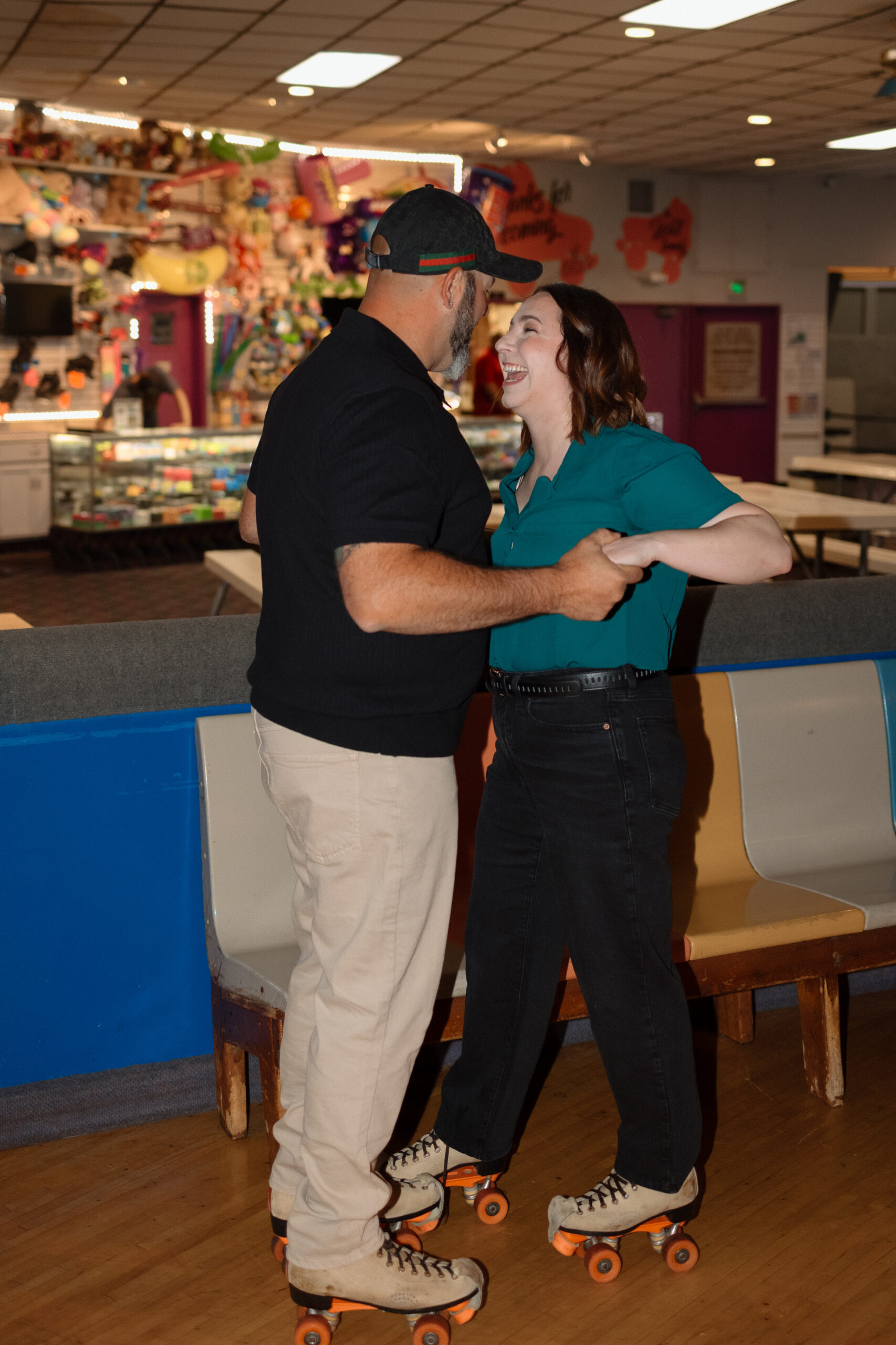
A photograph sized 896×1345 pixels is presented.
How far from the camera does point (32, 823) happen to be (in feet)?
8.22

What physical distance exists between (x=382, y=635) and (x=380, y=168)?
36.7 ft

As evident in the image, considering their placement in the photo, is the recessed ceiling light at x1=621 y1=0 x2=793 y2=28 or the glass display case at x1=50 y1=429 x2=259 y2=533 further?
the glass display case at x1=50 y1=429 x2=259 y2=533

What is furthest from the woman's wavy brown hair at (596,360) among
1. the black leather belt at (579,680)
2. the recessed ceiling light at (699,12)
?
the recessed ceiling light at (699,12)

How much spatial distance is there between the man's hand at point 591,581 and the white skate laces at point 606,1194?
962 mm

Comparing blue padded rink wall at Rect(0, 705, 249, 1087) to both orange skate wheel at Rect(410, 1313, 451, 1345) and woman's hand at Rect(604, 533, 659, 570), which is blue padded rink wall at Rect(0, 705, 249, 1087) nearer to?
orange skate wheel at Rect(410, 1313, 451, 1345)

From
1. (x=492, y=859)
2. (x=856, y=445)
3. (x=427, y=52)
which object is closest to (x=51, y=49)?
(x=427, y=52)

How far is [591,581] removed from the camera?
1831 mm

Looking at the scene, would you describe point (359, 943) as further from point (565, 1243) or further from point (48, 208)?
point (48, 208)

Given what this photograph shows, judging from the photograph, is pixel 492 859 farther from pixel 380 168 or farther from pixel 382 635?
pixel 380 168

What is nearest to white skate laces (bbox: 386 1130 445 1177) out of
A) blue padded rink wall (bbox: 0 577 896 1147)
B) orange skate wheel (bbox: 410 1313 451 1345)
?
orange skate wheel (bbox: 410 1313 451 1345)

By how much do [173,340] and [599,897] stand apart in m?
10.2

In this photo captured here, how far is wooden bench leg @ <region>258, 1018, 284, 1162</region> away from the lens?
2.37 meters

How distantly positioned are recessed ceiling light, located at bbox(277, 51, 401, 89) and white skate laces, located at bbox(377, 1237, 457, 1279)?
789 cm

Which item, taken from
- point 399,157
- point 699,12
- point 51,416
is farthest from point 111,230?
point 699,12
